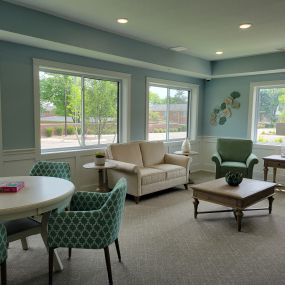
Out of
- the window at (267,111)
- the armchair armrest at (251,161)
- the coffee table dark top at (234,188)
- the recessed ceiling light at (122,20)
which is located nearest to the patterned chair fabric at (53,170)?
the coffee table dark top at (234,188)

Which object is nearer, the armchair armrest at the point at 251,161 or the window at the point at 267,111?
the armchair armrest at the point at 251,161

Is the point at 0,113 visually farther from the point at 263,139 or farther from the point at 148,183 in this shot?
the point at 263,139

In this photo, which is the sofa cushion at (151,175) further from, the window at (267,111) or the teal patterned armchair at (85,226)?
the window at (267,111)

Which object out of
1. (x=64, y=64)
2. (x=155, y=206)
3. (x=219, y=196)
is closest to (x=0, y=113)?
(x=64, y=64)

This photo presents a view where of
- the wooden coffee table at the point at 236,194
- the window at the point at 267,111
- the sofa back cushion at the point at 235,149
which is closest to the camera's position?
the wooden coffee table at the point at 236,194

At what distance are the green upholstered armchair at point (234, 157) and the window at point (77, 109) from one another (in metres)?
2.03

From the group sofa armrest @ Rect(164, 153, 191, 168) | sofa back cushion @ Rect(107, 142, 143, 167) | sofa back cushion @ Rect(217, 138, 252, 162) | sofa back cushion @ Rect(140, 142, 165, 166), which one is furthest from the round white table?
sofa back cushion @ Rect(217, 138, 252, 162)

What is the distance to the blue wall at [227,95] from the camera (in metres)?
6.05

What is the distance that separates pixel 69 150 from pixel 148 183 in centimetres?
140

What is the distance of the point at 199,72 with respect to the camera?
5.93 m

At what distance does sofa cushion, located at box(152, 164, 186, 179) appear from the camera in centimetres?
473

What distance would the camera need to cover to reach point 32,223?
7.80ft

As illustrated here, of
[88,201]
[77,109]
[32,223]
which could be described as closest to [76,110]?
[77,109]

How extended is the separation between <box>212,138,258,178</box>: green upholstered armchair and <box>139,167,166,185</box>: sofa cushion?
127cm
